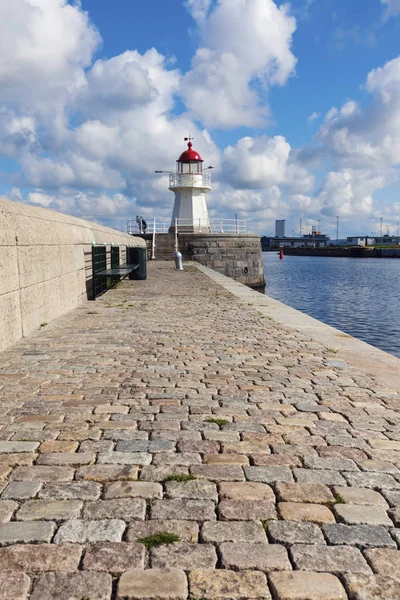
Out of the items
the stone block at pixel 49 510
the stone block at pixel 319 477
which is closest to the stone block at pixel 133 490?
the stone block at pixel 49 510

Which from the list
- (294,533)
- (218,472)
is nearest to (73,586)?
(294,533)

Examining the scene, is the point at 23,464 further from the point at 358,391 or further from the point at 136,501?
the point at 358,391

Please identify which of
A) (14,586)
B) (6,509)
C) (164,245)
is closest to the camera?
(14,586)

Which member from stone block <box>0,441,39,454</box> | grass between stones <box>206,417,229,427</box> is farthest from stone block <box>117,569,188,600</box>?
grass between stones <box>206,417,229,427</box>

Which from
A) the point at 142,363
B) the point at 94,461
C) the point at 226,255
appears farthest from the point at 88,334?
the point at 226,255

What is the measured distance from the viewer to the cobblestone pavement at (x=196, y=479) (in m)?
2.35

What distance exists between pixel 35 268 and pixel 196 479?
5.86 m

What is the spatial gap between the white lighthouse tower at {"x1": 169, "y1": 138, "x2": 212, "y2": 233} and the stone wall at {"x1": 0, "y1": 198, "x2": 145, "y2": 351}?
2616cm

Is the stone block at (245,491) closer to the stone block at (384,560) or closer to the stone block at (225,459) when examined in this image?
the stone block at (225,459)

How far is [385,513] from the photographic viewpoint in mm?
2938

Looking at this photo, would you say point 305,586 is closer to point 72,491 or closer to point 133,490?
point 133,490

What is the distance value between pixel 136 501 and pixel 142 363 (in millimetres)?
3398

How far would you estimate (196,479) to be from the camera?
327 cm

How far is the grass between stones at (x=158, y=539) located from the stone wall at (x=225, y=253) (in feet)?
105
